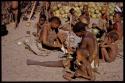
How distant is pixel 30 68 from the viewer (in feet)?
30.1

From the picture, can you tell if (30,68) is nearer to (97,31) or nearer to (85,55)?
(85,55)

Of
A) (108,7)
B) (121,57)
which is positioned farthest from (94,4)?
(121,57)

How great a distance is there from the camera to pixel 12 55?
988 cm

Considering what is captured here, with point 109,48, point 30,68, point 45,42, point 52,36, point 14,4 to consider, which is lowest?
point 30,68

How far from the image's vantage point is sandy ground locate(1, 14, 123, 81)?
8.74 meters

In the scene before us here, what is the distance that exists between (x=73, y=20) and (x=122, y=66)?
3.25 metres

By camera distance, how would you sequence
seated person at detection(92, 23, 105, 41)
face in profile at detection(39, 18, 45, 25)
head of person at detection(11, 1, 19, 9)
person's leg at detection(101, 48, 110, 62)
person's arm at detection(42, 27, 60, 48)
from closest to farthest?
1. person's leg at detection(101, 48, 110, 62)
2. person's arm at detection(42, 27, 60, 48)
3. seated person at detection(92, 23, 105, 41)
4. face in profile at detection(39, 18, 45, 25)
5. head of person at detection(11, 1, 19, 9)

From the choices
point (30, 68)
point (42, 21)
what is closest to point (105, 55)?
point (30, 68)

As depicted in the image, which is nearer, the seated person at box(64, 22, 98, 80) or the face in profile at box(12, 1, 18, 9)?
the seated person at box(64, 22, 98, 80)

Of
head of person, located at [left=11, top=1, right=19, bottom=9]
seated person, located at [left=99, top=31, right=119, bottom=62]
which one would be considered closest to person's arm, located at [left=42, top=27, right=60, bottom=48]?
seated person, located at [left=99, top=31, right=119, bottom=62]

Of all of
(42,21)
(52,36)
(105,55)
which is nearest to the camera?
(105,55)

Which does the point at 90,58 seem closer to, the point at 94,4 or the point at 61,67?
the point at 61,67

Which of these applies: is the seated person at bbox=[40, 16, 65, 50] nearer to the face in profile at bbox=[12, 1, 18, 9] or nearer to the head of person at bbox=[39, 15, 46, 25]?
the head of person at bbox=[39, 15, 46, 25]

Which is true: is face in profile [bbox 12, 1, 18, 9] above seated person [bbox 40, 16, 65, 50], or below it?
above
